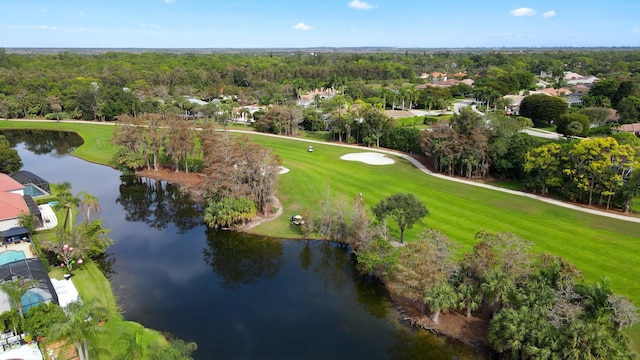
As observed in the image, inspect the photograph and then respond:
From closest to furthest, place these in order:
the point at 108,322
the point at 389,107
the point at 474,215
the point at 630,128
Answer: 1. the point at 108,322
2. the point at 474,215
3. the point at 630,128
4. the point at 389,107

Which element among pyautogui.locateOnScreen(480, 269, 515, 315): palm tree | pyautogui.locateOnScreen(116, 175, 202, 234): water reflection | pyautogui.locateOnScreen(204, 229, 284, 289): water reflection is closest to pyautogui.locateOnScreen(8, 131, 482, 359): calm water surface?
pyautogui.locateOnScreen(204, 229, 284, 289): water reflection

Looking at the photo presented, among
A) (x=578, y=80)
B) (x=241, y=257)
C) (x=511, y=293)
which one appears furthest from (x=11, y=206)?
(x=578, y=80)

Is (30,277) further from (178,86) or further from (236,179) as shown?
(178,86)

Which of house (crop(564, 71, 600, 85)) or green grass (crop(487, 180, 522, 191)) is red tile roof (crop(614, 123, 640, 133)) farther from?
house (crop(564, 71, 600, 85))

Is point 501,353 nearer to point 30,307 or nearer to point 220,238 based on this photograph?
point 220,238

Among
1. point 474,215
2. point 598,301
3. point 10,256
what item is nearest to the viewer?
point 598,301
